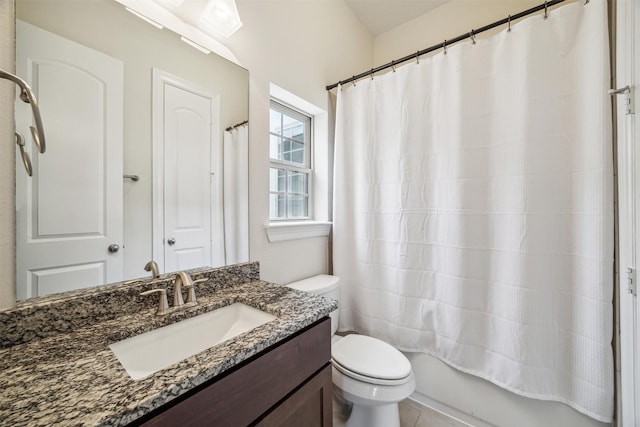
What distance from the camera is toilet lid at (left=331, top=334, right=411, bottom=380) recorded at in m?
1.10

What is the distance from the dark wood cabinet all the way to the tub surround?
0.03 meters

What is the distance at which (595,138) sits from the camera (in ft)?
3.38

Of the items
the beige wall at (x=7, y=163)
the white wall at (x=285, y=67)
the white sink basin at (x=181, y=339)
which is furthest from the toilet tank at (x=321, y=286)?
the beige wall at (x=7, y=163)

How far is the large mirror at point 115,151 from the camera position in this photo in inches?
28.0

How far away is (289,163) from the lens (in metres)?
1.71

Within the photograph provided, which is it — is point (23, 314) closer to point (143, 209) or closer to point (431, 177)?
point (143, 209)

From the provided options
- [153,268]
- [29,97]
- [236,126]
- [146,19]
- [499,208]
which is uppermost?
[146,19]

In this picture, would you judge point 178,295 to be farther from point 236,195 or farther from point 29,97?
point 29,97

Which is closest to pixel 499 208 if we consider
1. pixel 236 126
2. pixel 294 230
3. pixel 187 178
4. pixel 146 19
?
pixel 294 230

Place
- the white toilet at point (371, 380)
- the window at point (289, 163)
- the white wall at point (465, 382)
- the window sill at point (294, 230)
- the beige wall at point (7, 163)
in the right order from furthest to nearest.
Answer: the window at point (289, 163) < the window sill at point (294, 230) < the white wall at point (465, 382) < the white toilet at point (371, 380) < the beige wall at point (7, 163)

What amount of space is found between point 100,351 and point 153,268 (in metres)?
0.31

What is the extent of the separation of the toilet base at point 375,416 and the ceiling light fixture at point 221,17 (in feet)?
5.94

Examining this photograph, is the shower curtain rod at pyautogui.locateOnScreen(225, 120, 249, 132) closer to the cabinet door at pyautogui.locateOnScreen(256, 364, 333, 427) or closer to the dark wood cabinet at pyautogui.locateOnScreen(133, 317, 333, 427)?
the dark wood cabinet at pyautogui.locateOnScreen(133, 317, 333, 427)

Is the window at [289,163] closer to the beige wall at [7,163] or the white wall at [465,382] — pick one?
the beige wall at [7,163]
